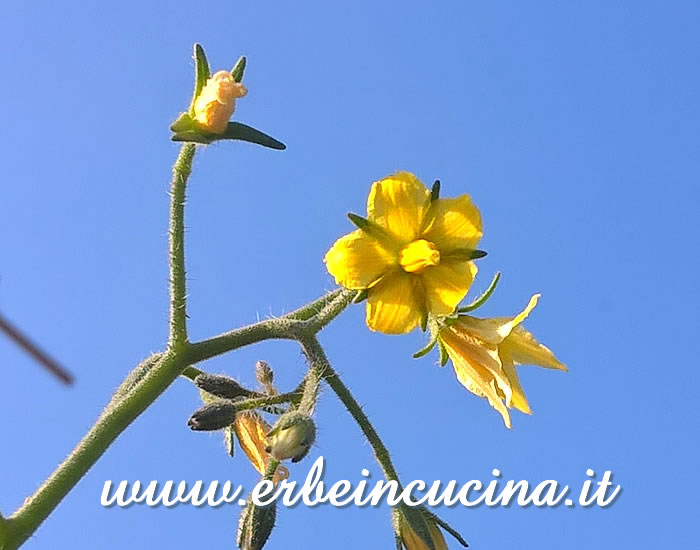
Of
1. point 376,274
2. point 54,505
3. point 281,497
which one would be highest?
point 376,274

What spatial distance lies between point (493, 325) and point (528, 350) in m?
0.17

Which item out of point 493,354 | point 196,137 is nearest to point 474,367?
point 493,354

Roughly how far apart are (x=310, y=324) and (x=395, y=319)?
0.80ft

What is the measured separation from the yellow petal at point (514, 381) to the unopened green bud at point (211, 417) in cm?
86

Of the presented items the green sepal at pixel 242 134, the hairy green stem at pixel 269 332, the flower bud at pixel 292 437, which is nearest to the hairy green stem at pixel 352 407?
the hairy green stem at pixel 269 332

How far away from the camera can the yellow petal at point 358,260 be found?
2.42 meters

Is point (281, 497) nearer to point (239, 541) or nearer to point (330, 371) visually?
point (239, 541)

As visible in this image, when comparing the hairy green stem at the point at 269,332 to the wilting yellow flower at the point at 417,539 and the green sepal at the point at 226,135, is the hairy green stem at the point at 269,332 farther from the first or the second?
the wilting yellow flower at the point at 417,539

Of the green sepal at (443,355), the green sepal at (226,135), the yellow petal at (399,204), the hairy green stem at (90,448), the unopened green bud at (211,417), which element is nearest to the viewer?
the hairy green stem at (90,448)

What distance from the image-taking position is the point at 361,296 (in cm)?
242

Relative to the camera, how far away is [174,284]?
95.7 inches

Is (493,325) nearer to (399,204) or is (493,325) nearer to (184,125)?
(399,204)

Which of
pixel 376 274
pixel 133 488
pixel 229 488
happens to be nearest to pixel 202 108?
pixel 376 274

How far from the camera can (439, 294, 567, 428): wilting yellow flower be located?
257cm
